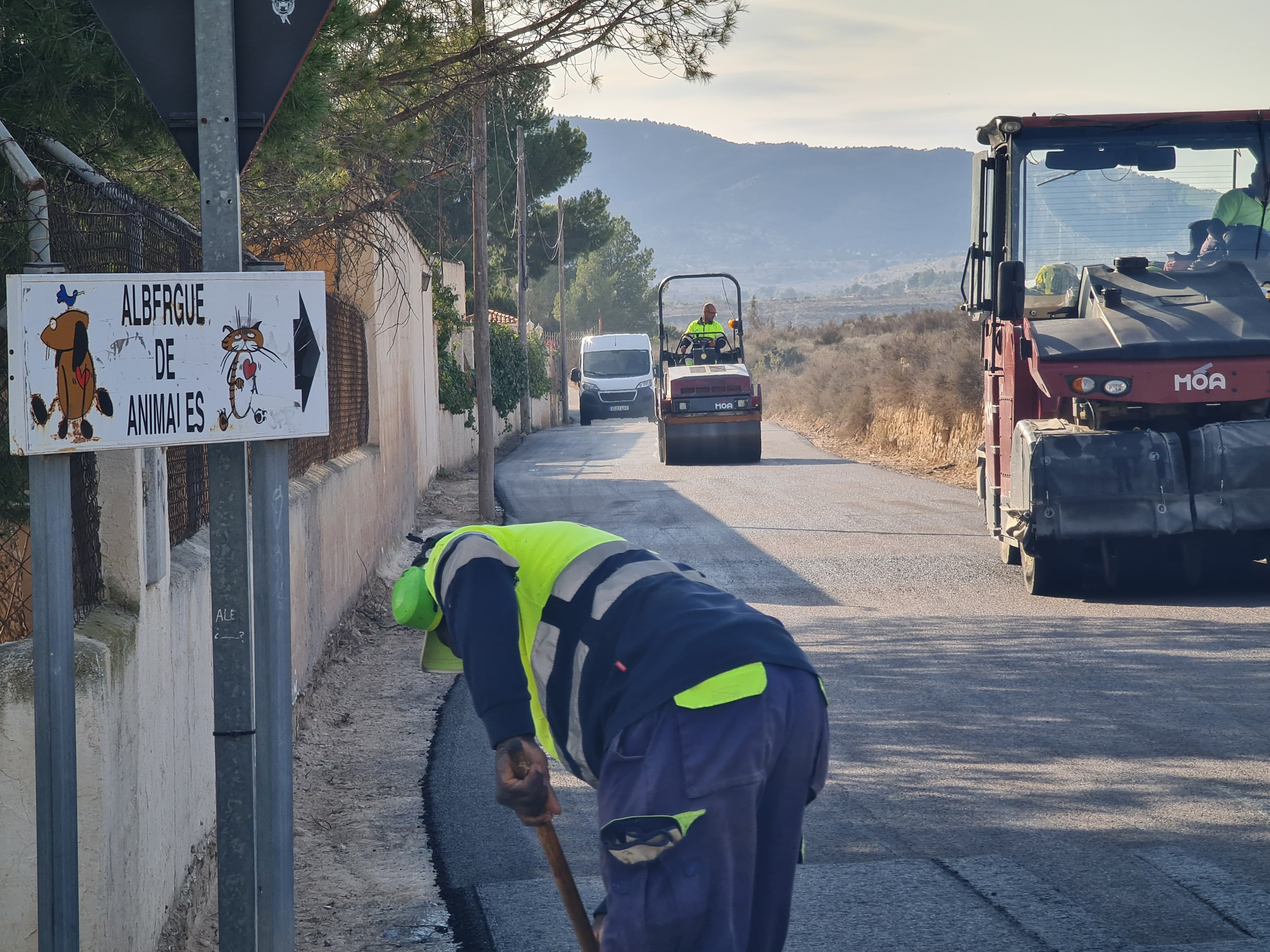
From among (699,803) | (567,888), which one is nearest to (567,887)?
(567,888)

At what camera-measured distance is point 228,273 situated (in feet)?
8.86

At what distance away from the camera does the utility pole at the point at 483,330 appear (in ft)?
45.8

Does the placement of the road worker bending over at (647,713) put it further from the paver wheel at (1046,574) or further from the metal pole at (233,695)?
the paver wheel at (1046,574)

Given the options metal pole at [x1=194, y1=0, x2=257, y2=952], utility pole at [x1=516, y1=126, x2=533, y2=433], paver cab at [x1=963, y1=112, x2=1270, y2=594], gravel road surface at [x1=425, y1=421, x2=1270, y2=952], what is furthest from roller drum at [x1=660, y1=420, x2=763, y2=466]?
metal pole at [x1=194, y1=0, x2=257, y2=952]

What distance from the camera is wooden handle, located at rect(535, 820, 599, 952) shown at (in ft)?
8.76

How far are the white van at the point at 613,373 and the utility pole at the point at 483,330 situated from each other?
24.1 m

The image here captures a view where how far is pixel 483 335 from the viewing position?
1532cm

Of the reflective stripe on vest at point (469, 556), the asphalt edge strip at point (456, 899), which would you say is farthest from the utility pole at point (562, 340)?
the reflective stripe on vest at point (469, 556)

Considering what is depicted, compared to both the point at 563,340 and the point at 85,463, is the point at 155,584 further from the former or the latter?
the point at 563,340

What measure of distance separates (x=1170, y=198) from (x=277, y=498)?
8487 mm

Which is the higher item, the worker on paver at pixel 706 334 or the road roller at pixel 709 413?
the worker on paver at pixel 706 334

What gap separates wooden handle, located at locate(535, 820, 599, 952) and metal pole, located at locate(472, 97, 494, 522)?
35.5ft

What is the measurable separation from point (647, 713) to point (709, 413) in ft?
59.1

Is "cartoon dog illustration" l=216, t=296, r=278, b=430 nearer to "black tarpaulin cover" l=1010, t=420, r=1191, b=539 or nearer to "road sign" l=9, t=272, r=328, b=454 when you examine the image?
"road sign" l=9, t=272, r=328, b=454
